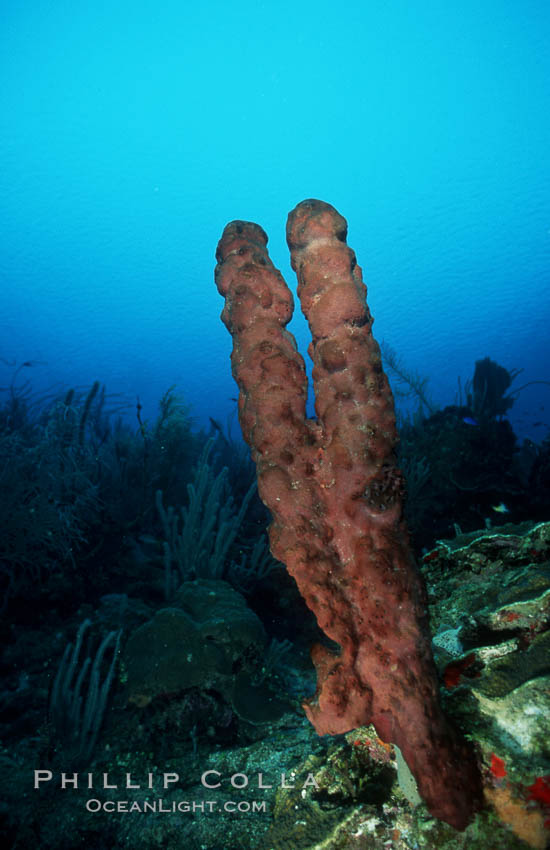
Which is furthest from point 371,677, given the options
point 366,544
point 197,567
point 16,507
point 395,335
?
point 395,335

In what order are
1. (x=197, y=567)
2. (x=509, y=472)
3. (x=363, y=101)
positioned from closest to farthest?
(x=197, y=567)
(x=509, y=472)
(x=363, y=101)

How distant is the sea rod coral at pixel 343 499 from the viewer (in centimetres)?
134

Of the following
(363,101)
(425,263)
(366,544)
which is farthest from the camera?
(425,263)

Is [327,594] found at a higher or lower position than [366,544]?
lower

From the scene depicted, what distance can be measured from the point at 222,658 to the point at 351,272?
3.08 meters

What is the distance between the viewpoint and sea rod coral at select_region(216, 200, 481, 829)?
134 cm

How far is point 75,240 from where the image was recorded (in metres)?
42.4

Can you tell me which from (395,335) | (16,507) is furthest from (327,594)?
(395,335)

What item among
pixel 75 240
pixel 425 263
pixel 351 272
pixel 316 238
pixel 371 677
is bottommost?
pixel 371 677

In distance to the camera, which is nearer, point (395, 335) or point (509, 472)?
point (509, 472)

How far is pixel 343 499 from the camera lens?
4.58ft

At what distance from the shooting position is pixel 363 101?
39.2 meters

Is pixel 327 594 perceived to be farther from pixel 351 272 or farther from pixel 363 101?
pixel 363 101

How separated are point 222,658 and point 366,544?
2.50 metres
